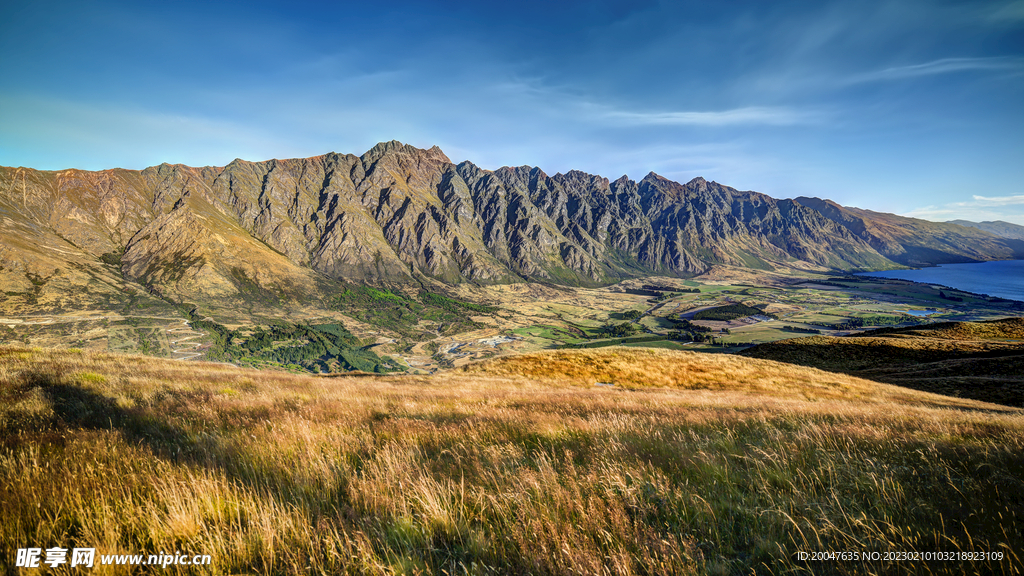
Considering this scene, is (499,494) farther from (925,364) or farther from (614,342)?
(614,342)

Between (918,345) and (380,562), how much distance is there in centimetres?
5546

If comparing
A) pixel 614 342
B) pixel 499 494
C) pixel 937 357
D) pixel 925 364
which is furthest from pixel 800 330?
pixel 499 494

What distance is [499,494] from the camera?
363 centimetres

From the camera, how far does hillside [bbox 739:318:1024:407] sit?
2350 centimetres

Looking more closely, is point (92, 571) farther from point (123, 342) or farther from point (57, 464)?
point (123, 342)

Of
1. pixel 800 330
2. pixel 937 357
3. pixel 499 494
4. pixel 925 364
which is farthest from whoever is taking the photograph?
pixel 800 330

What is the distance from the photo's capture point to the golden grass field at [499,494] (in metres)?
2.89

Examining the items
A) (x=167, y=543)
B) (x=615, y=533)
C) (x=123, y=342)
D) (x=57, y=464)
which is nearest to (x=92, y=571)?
(x=167, y=543)

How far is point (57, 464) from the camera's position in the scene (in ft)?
13.9

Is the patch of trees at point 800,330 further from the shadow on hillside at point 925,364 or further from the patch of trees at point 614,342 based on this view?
the shadow on hillside at point 925,364

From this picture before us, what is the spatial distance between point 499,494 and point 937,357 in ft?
166

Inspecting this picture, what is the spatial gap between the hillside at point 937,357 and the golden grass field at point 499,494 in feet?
90.3

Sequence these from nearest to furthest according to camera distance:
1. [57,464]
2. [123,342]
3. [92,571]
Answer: [92,571] < [57,464] < [123,342]

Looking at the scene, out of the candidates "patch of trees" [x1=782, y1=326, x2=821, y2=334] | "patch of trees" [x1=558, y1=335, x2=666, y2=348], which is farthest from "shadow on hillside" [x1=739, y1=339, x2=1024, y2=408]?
"patch of trees" [x1=782, y1=326, x2=821, y2=334]
